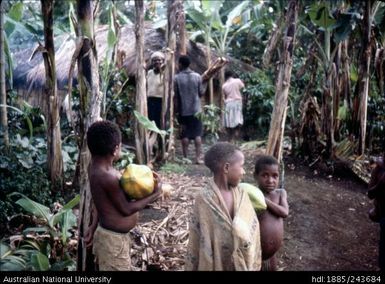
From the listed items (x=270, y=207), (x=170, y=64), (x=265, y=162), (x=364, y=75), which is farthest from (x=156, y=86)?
(x=270, y=207)

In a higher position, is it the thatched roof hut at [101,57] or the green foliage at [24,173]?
the thatched roof hut at [101,57]

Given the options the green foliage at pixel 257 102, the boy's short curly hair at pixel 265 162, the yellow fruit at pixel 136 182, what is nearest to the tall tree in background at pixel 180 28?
the green foliage at pixel 257 102

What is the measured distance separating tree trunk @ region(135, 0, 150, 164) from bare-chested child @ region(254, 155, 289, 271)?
3.22 m

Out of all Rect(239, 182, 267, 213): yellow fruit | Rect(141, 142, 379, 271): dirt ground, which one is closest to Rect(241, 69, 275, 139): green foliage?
Rect(141, 142, 379, 271): dirt ground

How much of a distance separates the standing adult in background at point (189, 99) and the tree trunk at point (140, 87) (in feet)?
3.60

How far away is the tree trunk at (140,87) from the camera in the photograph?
18.6 ft

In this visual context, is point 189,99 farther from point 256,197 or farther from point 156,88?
point 256,197

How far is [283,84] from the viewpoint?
507 centimetres

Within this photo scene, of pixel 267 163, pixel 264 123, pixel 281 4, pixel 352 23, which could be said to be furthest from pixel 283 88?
pixel 264 123

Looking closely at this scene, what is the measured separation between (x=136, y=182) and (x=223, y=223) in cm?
63

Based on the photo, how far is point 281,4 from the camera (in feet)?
24.5

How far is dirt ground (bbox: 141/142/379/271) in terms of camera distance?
389cm

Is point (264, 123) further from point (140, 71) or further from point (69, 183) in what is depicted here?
point (69, 183)

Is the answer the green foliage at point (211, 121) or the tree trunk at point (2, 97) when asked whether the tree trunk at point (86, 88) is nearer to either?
the tree trunk at point (2, 97)
